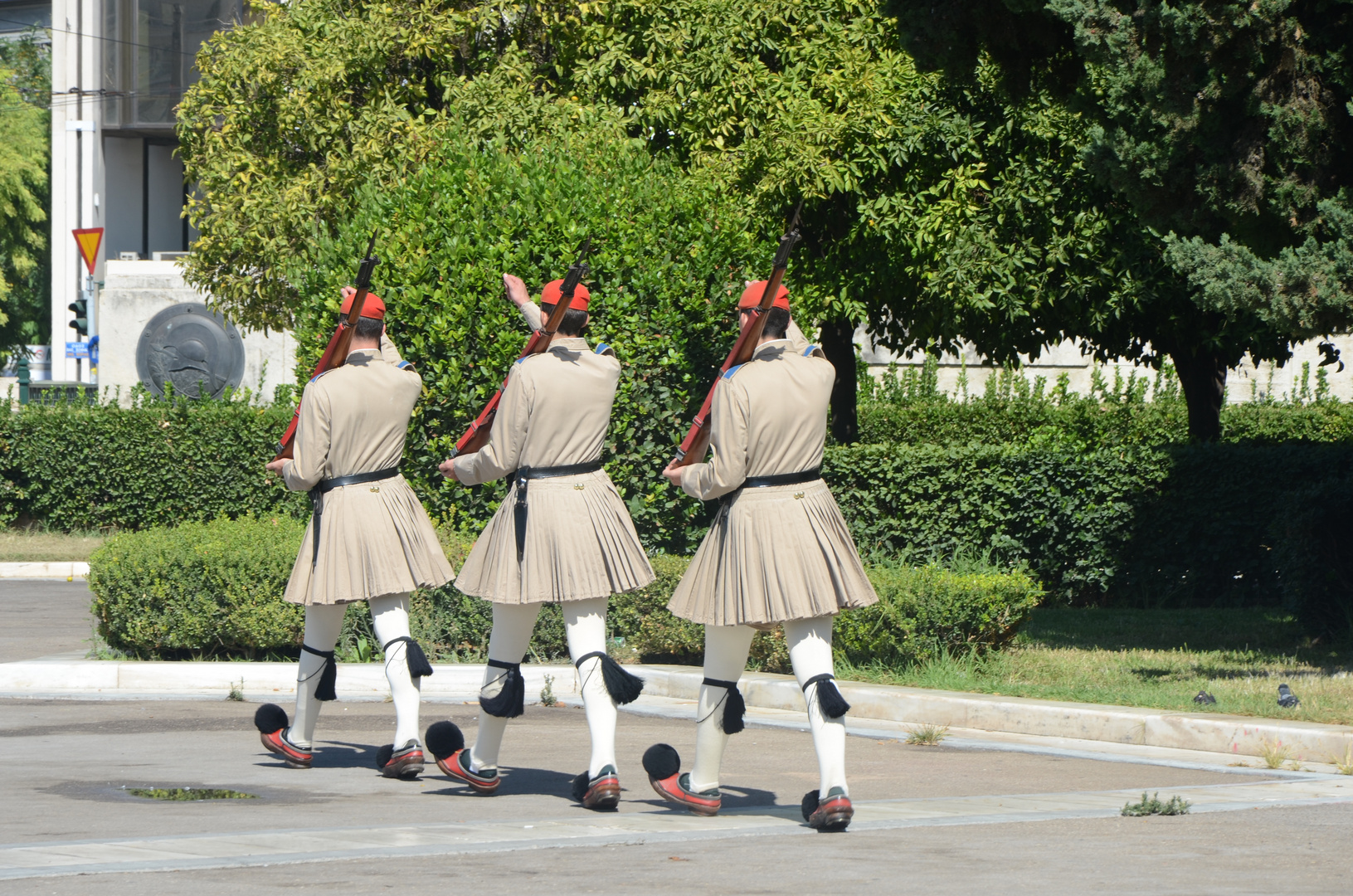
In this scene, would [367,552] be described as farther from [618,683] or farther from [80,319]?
[80,319]

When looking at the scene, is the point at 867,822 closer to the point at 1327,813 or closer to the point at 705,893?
the point at 705,893

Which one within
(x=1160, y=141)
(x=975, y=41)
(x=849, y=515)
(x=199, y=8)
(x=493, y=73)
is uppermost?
(x=199, y=8)

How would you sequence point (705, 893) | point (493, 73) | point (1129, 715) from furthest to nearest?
point (493, 73) → point (1129, 715) → point (705, 893)

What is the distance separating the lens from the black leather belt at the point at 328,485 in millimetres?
7418

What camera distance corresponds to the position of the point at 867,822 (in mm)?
6203

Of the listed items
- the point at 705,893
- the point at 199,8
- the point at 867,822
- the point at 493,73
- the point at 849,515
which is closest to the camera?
the point at 705,893

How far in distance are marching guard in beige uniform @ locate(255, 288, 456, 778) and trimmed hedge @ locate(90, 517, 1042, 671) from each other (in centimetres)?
283

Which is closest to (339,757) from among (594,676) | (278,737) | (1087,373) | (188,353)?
(278,737)

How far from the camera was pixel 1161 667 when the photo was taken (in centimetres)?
1046

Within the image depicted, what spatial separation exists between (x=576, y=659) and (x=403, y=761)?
109 centimetres

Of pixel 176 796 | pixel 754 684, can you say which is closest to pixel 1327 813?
pixel 754 684

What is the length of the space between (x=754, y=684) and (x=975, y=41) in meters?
5.35

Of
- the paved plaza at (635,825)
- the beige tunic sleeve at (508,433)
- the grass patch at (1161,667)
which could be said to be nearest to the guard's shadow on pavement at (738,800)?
the paved plaza at (635,825)

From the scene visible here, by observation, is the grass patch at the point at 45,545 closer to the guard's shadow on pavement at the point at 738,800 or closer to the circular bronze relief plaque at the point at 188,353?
the circular bronze relief plaque at the point at 188,353
